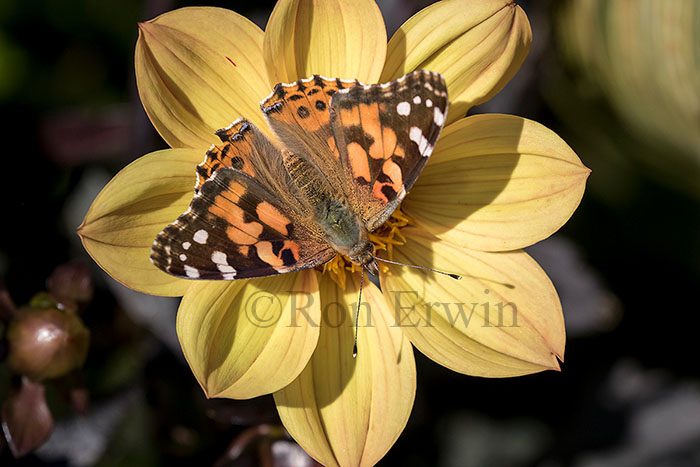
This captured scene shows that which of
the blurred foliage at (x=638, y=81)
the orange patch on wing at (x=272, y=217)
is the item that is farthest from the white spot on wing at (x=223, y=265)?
the blurred foliage at (x=638, y=81)

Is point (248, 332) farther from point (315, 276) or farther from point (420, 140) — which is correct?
point (420, 140)

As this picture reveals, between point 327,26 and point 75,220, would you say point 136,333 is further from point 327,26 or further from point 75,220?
point 327,26

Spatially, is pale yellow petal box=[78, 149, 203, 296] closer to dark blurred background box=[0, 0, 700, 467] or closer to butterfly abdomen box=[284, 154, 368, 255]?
butterfly abdomen box=[284, 154, 368, 255]

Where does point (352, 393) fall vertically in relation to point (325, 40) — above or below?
below

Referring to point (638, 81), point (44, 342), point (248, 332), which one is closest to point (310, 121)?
point (248, 332)

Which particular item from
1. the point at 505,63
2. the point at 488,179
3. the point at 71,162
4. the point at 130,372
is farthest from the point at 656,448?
the point at 71,162

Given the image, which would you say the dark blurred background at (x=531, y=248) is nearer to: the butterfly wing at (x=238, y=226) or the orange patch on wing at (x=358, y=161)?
the butterfly wing at (x=238, y=226)
